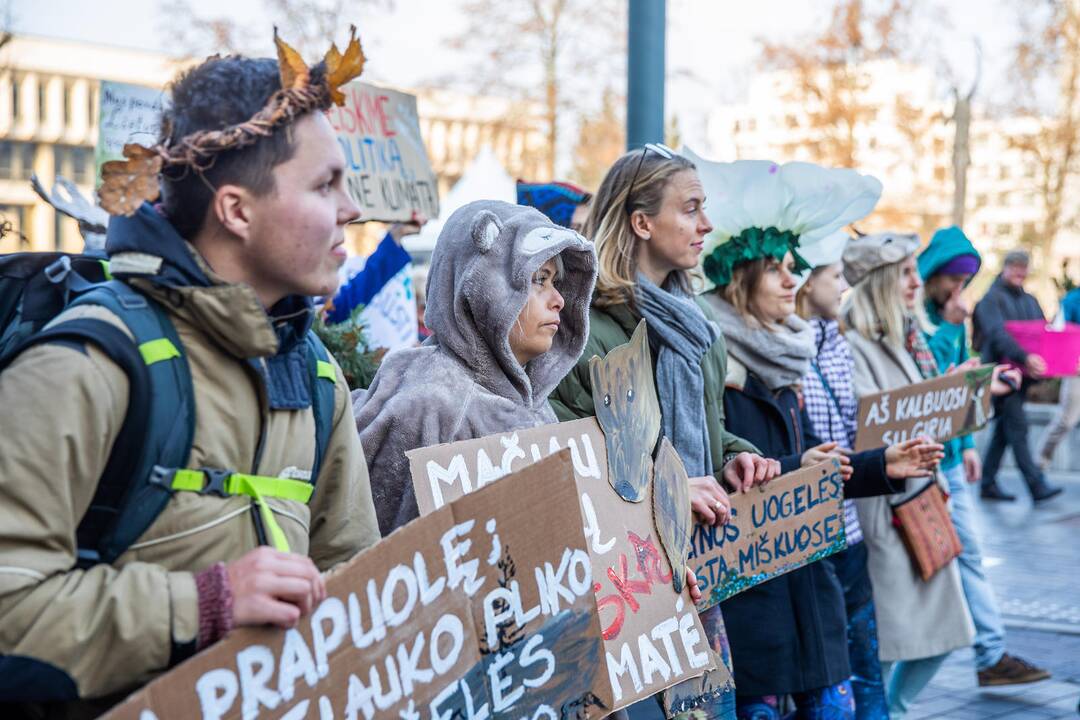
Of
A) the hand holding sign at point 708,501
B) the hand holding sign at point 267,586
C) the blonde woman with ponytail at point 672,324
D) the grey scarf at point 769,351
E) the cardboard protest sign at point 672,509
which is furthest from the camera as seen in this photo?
the grey scarf at point 769,351

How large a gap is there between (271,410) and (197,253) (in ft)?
0.85

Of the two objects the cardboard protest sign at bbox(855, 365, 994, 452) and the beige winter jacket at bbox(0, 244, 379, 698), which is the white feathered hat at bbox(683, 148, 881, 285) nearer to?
the cardboard protest sign at bbox(855, 365, 994, 452)

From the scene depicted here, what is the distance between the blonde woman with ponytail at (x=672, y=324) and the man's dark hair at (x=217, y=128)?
5.55ft

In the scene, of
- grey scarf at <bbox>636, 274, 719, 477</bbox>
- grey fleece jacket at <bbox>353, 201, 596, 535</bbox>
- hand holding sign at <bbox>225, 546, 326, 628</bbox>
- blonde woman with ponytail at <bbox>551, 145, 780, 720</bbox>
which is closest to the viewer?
hand holding sign at <bbox>225, 546, 326, 628</bbox>

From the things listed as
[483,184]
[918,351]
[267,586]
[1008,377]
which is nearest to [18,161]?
[483,184]

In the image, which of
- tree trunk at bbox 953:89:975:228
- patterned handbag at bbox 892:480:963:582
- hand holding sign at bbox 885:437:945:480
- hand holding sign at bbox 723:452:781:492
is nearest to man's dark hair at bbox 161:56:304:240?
hand holding sign at bbox 723:452:781:492

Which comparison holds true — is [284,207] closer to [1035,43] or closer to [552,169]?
[552,169]

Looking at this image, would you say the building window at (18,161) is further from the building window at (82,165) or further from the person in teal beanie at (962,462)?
the person in teal beanie at (962,462)

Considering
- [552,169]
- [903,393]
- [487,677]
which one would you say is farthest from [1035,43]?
[487,677]

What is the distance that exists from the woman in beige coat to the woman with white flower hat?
0.75m

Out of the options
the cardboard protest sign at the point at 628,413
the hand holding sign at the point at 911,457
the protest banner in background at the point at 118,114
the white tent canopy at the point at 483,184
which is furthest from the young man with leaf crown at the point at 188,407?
the white tent canopy at the point at 483,184

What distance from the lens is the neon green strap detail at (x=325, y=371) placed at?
220 cm

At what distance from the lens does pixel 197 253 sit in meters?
1.99

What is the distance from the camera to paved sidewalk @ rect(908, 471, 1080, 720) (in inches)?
235
